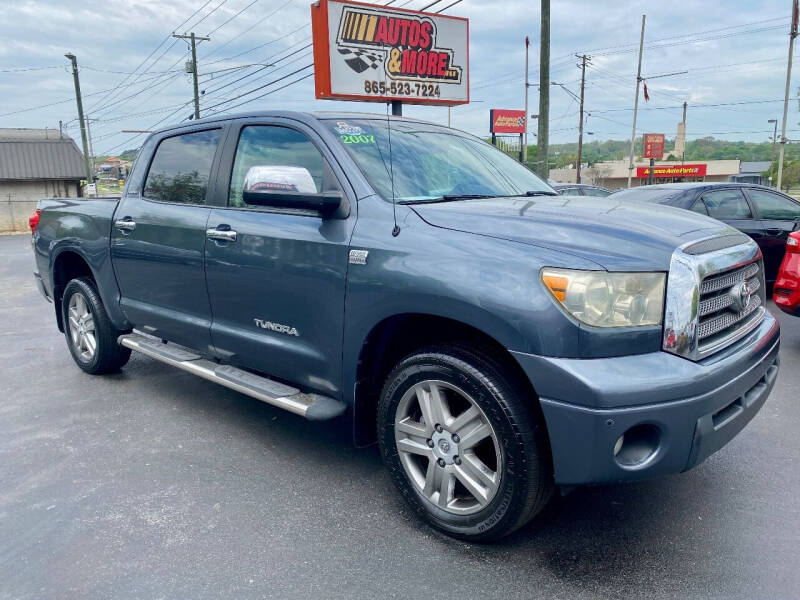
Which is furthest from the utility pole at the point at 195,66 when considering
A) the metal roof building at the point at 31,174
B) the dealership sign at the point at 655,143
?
the dealership sign at the point at 655,143

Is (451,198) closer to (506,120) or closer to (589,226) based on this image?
(589,226)

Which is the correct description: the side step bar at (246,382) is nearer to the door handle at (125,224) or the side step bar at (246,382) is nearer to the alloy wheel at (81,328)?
the alloy wheel at (81,328)

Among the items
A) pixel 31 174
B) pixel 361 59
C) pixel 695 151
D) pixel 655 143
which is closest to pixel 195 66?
pixel 31 174

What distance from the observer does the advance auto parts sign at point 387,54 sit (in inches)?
542

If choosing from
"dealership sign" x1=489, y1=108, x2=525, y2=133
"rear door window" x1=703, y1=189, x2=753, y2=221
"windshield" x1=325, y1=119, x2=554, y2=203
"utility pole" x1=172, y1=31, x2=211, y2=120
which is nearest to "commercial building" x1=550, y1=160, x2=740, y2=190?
"dealership sign" x1=489, y1=108, x2=525, y2=133

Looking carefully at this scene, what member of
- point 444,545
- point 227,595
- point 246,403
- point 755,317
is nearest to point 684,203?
point 755,317

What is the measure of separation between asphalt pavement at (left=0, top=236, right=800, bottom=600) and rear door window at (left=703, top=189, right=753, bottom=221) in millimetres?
4324

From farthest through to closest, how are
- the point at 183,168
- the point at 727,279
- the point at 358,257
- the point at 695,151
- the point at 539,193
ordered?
1. the point at 695,151
2. the point at 183,168
3. the point at 539,193
4. the point at 358,257
5. the point at 727,279

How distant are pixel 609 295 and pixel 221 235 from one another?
2.24 m

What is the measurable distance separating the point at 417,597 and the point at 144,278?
2975 mm

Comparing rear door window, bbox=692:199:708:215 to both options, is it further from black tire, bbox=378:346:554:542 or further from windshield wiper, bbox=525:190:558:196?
black tire, bbox=378:346:554:542

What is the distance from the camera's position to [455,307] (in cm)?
262

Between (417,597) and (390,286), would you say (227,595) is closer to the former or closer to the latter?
(417,597)

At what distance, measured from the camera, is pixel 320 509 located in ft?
10.4
